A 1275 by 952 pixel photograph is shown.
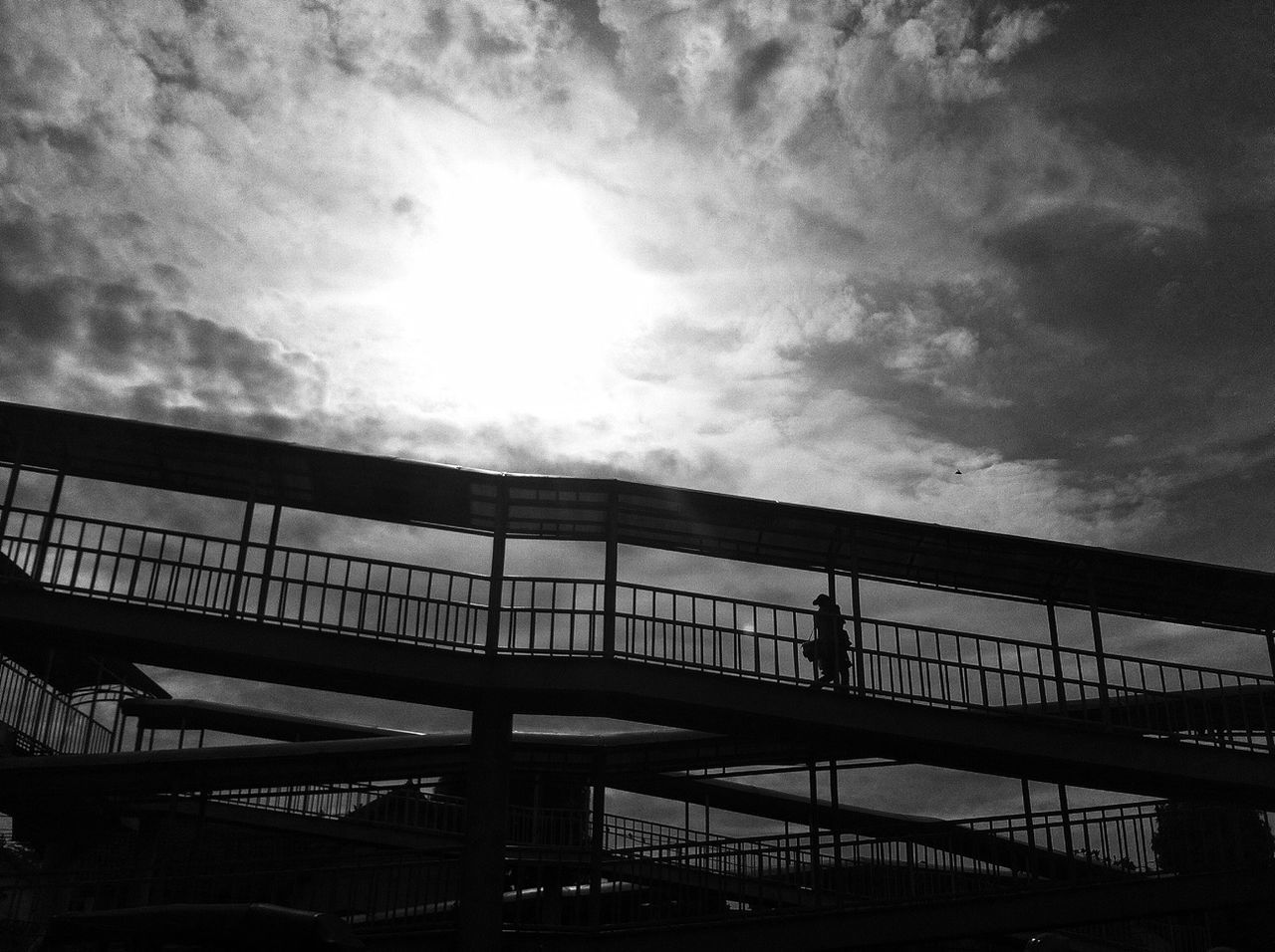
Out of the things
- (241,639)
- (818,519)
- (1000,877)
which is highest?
(818,519)

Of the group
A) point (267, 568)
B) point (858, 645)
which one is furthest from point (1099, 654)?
point (267, 568)

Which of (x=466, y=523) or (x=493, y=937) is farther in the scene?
(x=466, y=523)

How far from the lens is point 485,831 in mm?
15570

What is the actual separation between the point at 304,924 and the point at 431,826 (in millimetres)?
14280

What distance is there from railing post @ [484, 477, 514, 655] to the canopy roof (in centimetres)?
7

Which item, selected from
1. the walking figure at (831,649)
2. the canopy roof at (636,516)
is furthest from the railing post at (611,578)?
the walking figure at (831,649)

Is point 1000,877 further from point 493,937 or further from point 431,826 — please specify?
point 431,826

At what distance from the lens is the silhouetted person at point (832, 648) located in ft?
54.7

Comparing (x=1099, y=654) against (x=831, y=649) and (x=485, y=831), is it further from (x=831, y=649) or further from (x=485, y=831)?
(x=485, y=831)

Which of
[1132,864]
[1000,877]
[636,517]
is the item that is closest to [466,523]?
[636,517]

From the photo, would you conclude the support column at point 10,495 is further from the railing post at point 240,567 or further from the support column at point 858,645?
the support column at point 858,645

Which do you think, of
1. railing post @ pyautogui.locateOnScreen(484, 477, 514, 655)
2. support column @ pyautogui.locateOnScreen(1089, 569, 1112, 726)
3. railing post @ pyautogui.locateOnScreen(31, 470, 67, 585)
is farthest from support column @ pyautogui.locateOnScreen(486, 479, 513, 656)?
support column @ pyautogui.locateOnScreen(1089, 569, 1112, 726)

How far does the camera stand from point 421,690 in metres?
16.5

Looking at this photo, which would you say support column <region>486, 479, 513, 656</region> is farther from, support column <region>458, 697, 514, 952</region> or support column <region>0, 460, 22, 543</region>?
support column <region>0, 460, 22, 543</region>
